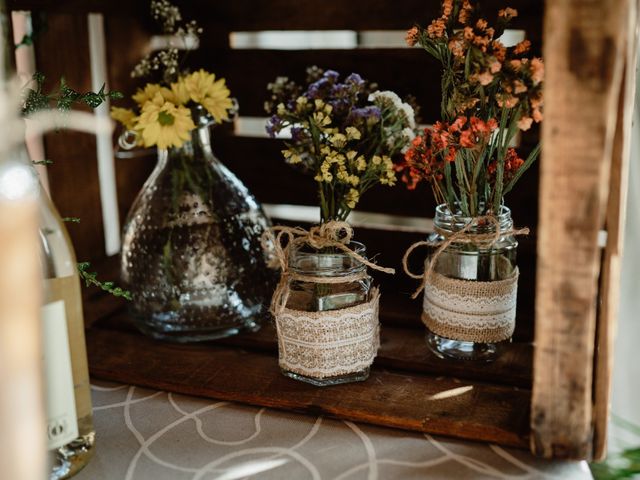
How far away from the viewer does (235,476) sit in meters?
0.64

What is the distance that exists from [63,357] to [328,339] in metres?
0.27

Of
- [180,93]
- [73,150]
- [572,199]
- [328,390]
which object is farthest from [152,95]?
[572,199]

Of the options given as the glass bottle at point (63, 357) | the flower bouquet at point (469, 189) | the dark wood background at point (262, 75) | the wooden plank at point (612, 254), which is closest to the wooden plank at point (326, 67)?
the dark wood background at point (262, 75)

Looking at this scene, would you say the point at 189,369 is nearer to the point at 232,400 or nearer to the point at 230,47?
the point at 232,400

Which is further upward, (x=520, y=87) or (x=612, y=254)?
(x=520, y=87)

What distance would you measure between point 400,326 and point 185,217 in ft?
0.99

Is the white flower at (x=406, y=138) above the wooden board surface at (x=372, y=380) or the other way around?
above

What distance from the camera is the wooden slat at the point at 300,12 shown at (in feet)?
2.98

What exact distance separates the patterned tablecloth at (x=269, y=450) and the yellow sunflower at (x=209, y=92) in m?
0.34

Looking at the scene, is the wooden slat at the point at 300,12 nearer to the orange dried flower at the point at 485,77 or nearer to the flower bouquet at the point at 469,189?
the flower bouquet at the point at 469,189

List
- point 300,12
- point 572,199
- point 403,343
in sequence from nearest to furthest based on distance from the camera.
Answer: point 572,199 < point 403,343 < point 300,12

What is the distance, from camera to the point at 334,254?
0.77 metres

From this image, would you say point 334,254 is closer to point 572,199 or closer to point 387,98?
point 387,98

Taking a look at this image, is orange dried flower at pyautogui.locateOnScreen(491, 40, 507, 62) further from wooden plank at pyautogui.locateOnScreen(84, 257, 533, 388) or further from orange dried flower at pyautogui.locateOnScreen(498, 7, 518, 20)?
wooden plank at pyautogui.locateOnScreen(84, 257, 533, 388)
